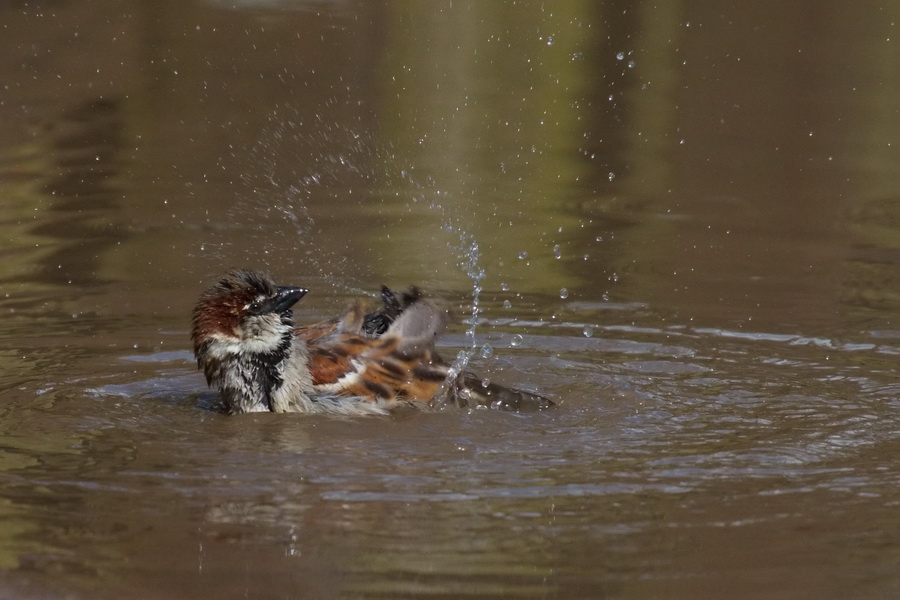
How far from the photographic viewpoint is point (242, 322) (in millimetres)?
6262

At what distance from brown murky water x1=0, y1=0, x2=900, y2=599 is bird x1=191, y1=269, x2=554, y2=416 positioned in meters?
0.15

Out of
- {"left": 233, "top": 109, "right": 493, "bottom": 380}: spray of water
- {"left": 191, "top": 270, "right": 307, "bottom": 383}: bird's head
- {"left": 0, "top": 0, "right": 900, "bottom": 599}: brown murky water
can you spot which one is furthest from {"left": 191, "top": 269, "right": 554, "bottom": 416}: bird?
{"left": 233, "top": 109, "right": 493, "bottom": 380}: spray of water

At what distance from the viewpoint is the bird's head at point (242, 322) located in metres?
6.21

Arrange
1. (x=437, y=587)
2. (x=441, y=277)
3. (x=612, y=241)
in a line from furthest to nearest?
1. (x=612, y=241)
2. (x=441, y=277)
3. (x=437, y=587)

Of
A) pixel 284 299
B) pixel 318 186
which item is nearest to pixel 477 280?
pixel 284 299

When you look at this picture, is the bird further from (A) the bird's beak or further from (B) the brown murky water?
(B) the brown murky water

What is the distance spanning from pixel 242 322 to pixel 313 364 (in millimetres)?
374

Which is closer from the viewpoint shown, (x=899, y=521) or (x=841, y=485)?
(x=899, y=521)

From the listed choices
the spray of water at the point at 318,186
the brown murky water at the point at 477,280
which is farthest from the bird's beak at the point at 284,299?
the spray of water at the point at 318,186

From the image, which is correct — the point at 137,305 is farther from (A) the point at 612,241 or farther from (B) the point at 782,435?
(B) the point at 782,435

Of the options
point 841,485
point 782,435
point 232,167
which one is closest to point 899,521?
point 841,485

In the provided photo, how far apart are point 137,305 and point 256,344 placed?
230 cm

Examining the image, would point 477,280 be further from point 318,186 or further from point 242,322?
point 318,186

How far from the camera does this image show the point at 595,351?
727 cm
